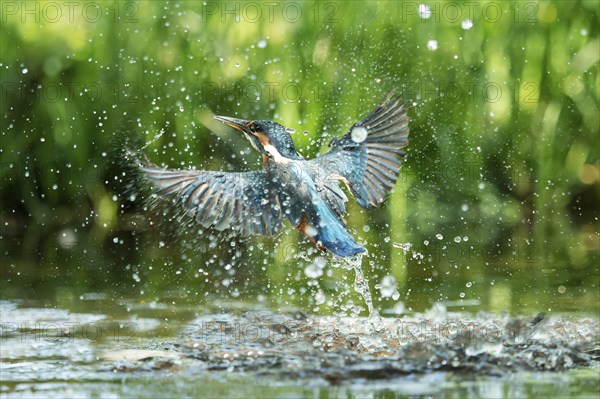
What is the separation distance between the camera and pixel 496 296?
5.78m

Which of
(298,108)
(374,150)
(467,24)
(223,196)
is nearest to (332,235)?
(223,196)

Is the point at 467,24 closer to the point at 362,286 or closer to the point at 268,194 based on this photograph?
the point at 362,286

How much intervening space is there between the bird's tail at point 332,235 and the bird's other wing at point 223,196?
0.64 ft

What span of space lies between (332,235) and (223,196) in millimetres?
540

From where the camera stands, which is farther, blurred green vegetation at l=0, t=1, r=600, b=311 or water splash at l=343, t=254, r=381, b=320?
blurred green vegetation at l=0, t=1, r=600, b=311

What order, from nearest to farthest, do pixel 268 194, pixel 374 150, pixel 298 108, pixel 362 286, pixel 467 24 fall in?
pixel 268 194, pixel 362 286, pixel 374 150, pixel 298 108, pixel 467 24

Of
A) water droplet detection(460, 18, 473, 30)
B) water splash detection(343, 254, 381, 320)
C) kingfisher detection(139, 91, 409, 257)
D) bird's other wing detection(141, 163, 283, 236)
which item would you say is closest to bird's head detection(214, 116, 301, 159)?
kingfisher detection(139, 91, 409, 257)

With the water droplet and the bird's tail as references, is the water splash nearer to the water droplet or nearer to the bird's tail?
the bird's tail

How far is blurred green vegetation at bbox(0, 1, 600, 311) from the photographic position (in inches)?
278

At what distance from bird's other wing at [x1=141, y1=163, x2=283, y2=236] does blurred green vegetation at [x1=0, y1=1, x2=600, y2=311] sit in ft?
5.34

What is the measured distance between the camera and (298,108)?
7176mm

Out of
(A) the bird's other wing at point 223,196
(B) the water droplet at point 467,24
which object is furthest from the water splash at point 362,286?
(B) the water droplet at point 467,24

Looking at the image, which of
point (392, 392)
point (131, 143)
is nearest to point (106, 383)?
point (392, 392)

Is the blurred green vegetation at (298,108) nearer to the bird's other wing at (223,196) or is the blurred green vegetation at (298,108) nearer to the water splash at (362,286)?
the water splash at (362,286)
